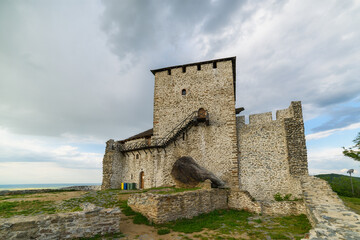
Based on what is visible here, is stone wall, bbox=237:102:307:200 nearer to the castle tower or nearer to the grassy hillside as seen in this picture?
the castle tower

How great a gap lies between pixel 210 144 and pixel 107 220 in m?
11.3

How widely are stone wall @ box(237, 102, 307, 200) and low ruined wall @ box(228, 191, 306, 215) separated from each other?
8.60 ft

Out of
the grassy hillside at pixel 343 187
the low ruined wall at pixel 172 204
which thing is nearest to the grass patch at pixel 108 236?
the low ruined wall at pixel 172 204

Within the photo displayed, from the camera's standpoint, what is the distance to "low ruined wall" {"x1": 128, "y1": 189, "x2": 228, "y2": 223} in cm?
827

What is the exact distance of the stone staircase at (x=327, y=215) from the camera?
5574mm

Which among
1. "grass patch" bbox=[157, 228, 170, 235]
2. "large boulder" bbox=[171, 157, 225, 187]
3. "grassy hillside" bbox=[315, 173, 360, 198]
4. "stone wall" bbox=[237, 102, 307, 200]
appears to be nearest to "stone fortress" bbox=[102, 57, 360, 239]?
"stone wall" bbox=[237, 102, 307, 200]

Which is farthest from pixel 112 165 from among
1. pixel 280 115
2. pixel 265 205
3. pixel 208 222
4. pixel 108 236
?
pixel 280 115

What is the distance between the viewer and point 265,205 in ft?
38.9

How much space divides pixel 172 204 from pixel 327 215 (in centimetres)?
633

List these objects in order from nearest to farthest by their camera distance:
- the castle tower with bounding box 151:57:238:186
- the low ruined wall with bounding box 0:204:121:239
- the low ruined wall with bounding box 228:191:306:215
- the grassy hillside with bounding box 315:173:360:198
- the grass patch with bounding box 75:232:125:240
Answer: the low ruined wall with bounding box 0:204:121:239 < the grass patch with bounding box 75:232:125:240 < the low ruined wall with bounding box 228:191:306:215 < the castle tower with bounding box 151:57:238:186 < the grassy hillside with bounding box 315:173:360:198

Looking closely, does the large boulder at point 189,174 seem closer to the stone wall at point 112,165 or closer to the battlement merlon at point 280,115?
the battlement merlon at point 280,115

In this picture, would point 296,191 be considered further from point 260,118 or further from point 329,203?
point 260,118

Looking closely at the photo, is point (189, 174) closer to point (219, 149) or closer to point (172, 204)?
point (219, 149)

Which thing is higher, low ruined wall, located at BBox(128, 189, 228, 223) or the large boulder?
the large boulder
